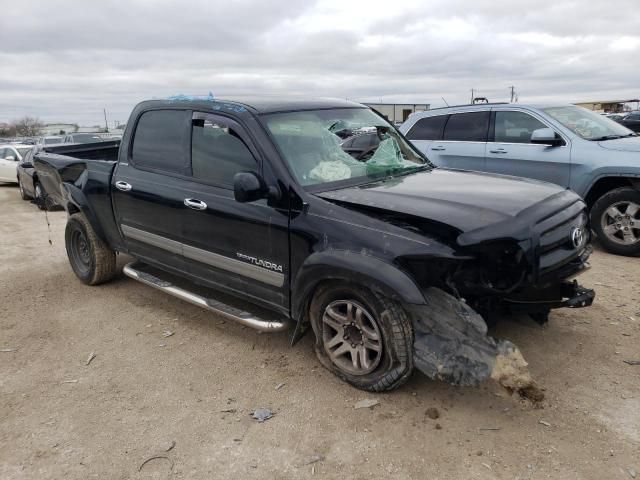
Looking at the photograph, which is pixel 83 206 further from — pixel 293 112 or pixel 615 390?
pixel 615 390

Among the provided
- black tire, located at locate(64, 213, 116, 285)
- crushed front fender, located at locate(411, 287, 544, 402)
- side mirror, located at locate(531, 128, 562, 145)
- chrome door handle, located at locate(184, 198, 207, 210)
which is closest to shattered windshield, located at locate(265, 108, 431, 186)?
chrome door handle, located at locate(184, 198, 207, 210)

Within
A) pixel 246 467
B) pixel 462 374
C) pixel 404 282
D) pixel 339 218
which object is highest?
pixel 339 218

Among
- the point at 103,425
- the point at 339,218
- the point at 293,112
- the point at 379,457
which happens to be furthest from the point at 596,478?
the point at 293,112

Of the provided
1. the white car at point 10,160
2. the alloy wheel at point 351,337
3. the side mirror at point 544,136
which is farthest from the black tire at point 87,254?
the white car at point 10,160

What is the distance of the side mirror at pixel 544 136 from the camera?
6379 mm

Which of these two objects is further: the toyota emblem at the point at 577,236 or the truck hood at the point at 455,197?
the toyota emblem at the point at 577,236

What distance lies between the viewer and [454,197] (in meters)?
3.33

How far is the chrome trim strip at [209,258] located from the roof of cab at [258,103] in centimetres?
111

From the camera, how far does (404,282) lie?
2.93 meters

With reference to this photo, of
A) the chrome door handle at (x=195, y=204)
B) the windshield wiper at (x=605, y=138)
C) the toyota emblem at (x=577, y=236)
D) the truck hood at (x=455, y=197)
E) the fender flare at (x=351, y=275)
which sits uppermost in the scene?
the windshield wiper at (x=605, y=138)

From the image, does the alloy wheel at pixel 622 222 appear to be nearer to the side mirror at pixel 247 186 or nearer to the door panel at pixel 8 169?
the side mirror at pixel 247 186

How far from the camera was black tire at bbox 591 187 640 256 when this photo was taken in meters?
6.07

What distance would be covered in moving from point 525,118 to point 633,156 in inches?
55.4

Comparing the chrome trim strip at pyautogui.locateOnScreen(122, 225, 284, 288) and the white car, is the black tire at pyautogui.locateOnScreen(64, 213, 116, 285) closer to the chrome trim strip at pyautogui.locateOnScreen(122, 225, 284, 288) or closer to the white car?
the chrome trim strip at pyautogui.locateOnScreen(122, 225, 284, 288)
